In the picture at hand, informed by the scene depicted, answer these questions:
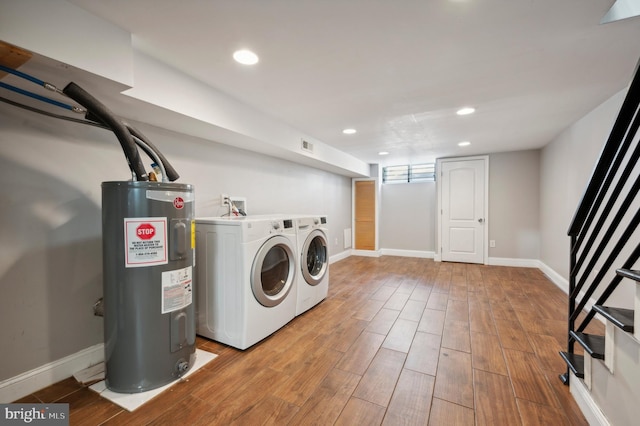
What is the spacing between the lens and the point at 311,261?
292 centimetres

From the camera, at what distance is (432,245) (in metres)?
5.44

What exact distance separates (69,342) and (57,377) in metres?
0.19

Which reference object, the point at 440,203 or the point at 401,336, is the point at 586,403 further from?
the point at 440,203

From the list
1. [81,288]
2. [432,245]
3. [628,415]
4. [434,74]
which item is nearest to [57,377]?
[81,288]

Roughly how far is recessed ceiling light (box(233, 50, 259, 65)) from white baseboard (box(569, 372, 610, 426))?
2.59 meters

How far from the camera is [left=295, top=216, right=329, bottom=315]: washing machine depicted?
255 centimetres

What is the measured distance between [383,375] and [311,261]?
4.66 feet

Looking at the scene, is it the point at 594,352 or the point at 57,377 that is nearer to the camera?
the point at 594,352

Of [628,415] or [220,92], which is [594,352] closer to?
[628,415]

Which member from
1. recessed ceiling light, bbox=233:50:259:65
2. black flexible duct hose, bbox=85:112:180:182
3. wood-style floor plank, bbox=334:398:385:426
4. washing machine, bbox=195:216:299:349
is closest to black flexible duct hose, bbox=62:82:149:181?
black flexible duct hose, bbox=85:112:180:182

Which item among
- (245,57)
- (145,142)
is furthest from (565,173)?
(145,142)

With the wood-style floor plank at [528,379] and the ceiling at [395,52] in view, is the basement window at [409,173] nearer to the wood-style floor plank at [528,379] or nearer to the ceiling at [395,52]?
the ceiling at [395,52]

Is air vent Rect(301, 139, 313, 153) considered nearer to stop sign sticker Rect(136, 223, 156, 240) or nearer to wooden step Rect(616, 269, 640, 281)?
stop sign sticker Rect(136, 223, 156, 240)

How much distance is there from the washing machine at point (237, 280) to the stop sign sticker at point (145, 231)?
0.53 metres
